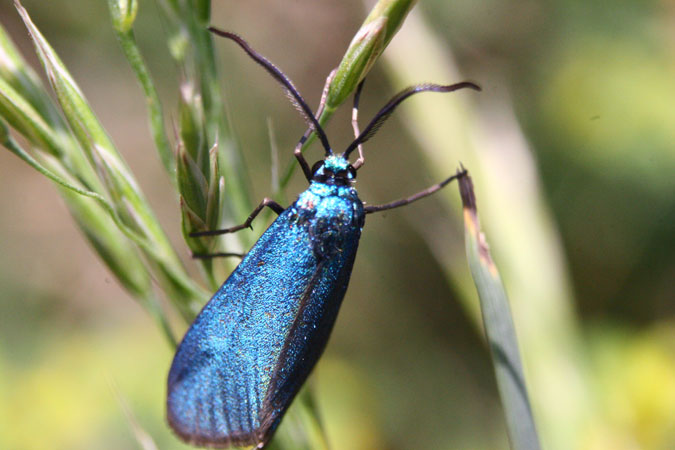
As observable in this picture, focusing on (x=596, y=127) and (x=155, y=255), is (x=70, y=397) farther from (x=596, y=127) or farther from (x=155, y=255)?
(x=596, y=127)

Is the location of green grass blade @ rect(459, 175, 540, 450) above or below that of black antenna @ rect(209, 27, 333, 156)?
below

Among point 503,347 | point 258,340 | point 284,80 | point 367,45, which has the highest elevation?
point 284,80

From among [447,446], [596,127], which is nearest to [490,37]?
[596,127]

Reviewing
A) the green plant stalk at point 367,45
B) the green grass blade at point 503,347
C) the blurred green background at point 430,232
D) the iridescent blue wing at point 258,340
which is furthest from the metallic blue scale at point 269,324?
the blurred green background at point 430,232

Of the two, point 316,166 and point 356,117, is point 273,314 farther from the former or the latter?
point 356,117

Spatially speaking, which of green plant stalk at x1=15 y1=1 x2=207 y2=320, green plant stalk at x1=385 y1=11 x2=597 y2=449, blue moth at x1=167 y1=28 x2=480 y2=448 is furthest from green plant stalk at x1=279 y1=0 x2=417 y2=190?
green plant stalk at x1=385 y1=11 x2=597 y2=449

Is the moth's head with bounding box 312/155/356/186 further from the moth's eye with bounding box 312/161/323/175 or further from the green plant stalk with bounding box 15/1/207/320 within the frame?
the green plant stalk with bounding box 15/1/207/320

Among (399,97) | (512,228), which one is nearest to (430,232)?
(512,228)
